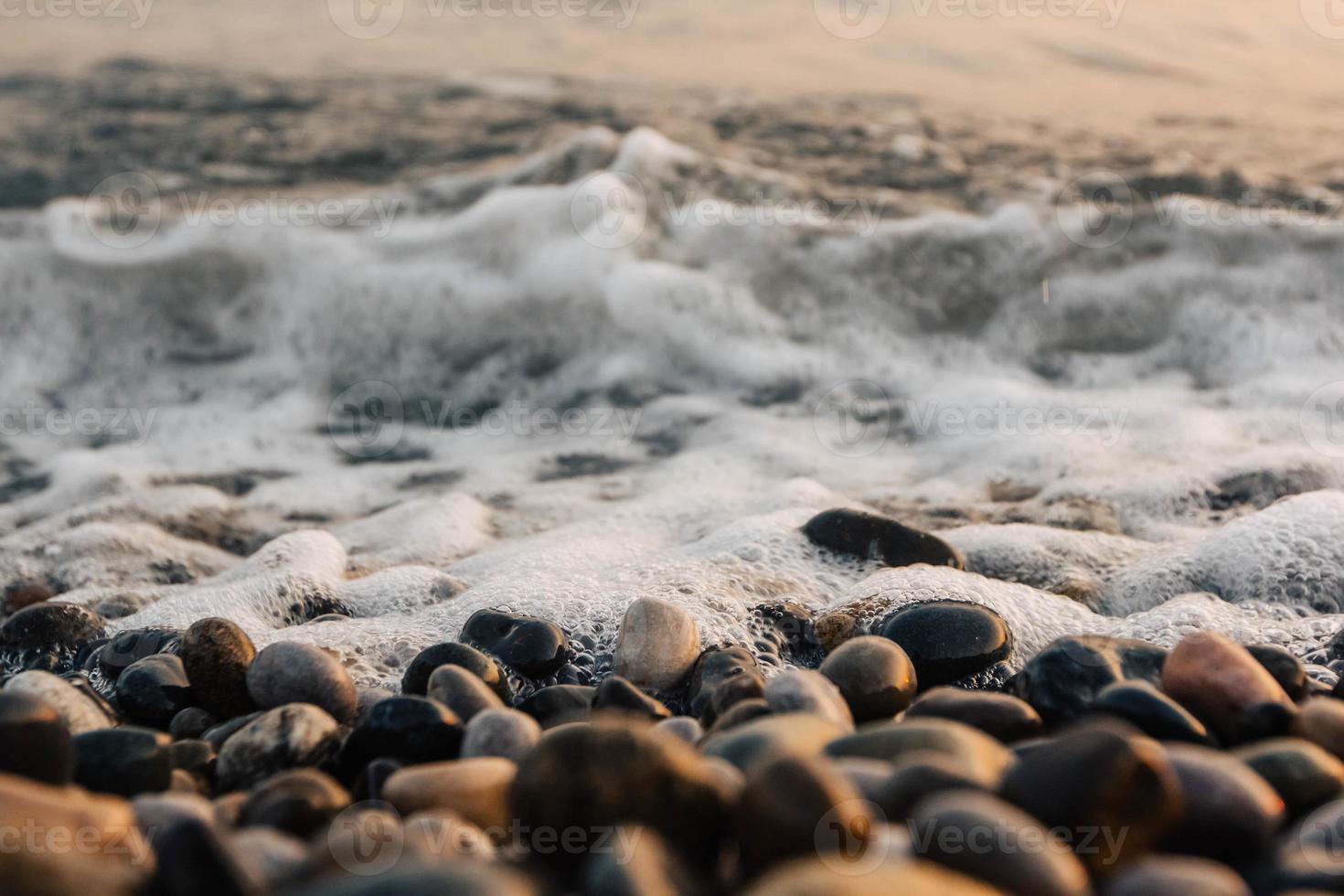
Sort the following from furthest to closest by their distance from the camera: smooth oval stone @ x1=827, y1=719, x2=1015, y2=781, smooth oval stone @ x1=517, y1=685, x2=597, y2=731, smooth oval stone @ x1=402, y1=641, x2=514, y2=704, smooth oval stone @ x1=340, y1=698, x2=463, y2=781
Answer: smooth oval stone @ x1=402, y1=641, x2=514, y2=704, smooth oval stone @ x1=517, y1=685, x2=597, y2=731, smooth oval stone @ x1=340, y1=698, x2=463, y2=781, smooth oval stone @ x1=827, y1=719, x2=1015, y2=781

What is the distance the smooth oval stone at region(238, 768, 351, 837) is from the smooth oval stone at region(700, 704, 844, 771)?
19.5 inches

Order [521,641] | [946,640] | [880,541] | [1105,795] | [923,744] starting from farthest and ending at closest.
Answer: [880,541]
[521,641]
[946,640]
[923,744]
[1105,795]

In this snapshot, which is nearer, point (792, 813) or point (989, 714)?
point (792, 813)

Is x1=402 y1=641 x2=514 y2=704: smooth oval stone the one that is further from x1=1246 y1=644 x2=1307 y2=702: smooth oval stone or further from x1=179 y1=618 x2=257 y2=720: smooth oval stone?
x1=1246 y1=644 x2=1307 y2=702: smooth oval stone

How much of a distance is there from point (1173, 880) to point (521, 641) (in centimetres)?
141

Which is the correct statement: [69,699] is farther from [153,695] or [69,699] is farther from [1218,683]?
[1218,683]

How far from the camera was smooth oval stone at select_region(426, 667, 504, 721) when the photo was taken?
1759 millimetres

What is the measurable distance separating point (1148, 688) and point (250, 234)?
5534mm

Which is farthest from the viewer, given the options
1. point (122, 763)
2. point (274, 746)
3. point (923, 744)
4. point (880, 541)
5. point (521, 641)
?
point (880, 541)

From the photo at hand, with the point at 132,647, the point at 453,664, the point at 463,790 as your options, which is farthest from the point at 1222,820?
the point at 132,647

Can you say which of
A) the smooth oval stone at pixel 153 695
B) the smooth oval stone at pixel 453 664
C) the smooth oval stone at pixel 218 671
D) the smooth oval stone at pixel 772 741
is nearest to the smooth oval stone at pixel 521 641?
the smooth oval stone at pixel 453 664

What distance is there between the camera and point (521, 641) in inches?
86.4

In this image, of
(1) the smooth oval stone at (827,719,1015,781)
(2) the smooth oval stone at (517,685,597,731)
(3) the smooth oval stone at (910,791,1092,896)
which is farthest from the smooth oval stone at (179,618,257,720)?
(3) the smooth oval stone at (910,791,1092,896)

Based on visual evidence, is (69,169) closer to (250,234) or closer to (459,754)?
(250,234)
